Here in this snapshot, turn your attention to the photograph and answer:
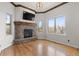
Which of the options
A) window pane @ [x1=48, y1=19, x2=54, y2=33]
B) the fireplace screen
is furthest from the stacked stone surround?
window pane @ [x1=48, y1=19, x2=54, y2=33]

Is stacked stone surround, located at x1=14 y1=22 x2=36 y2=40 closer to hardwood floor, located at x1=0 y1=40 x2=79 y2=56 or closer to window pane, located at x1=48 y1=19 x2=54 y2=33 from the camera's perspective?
window pane, located at x1=48 y1=19 x2=54 y2=33

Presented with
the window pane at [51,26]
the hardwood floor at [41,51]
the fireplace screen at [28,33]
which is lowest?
the hardwood floor at [41,51]

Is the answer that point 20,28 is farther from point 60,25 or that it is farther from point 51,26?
point 60,25

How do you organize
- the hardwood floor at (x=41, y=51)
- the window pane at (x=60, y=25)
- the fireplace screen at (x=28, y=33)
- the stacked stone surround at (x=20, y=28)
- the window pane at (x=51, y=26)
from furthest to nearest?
the fireplace screen at (x=28, y=33), the stacked stone surround at (x=20, y=28), the window pane at (x=51, y=26), the window pane at (x=60, y=25), the hardwood floor at (x=41, y=51)

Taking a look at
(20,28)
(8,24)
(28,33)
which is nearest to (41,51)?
(8,24)

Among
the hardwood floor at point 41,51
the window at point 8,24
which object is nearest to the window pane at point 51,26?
the hardwood floor at point 41,51

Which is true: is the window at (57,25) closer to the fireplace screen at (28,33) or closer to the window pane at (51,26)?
the window pane at (51,26)

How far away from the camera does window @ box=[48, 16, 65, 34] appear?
5.58 meters

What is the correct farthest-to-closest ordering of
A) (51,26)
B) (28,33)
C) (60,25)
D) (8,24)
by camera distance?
(28,33), (51,26), (60,25), (8,24)

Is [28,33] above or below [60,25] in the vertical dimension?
below

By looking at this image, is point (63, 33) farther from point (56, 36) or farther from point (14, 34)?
point (14, 34)

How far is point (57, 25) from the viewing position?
5.70m

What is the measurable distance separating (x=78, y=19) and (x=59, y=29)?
128 cm

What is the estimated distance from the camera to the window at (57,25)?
5583 millimetres
